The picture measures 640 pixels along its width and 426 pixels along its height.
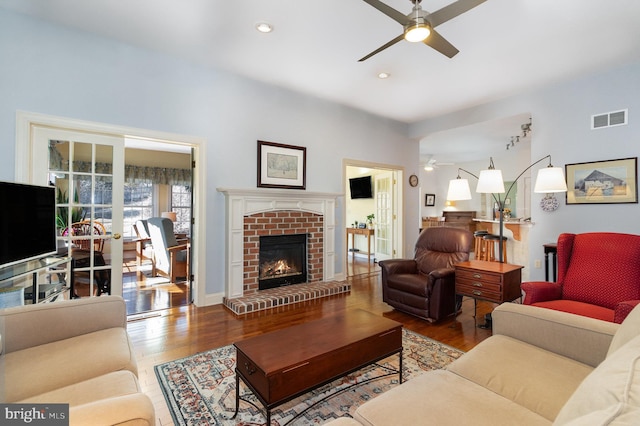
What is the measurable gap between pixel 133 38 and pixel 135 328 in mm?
2921

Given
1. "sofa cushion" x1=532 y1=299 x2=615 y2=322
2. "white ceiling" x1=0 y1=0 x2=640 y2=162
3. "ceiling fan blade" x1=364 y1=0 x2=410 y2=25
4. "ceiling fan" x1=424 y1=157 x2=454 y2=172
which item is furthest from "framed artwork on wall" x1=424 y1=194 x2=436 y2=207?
"ceiling fan blade" x1=364 y1=0 x2=410 y2=25

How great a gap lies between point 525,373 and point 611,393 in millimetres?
906

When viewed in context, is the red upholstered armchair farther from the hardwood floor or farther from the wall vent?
the wall vent

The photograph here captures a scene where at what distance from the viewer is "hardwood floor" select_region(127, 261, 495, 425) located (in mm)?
2515

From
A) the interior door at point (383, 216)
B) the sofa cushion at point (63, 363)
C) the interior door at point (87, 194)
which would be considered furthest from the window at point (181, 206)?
the sofa cushion at point (63, 363)

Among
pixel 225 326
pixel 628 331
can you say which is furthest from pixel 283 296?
pixel 628 331

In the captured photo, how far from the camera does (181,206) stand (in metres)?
7.72

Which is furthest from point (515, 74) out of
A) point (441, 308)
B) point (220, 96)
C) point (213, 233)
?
point (213, 233)

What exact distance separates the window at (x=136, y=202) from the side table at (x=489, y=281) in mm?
7017

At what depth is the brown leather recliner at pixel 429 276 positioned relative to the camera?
10.4 ft

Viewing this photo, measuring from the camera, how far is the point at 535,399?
1217 mm

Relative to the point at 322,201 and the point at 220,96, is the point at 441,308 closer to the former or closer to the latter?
the point at 322,201

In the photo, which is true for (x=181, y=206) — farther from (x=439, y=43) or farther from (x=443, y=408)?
(x=443, y=408)

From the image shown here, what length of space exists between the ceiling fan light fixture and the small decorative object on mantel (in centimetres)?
A: 332
